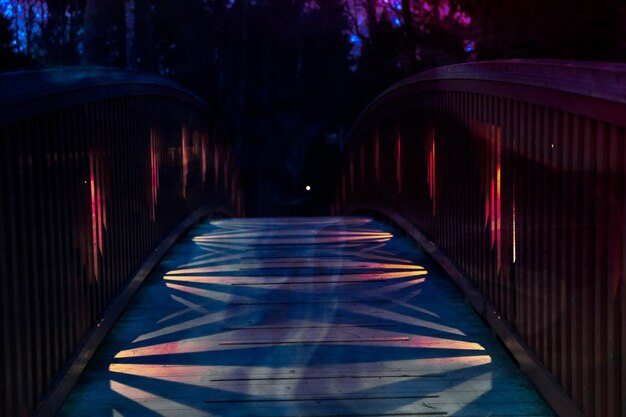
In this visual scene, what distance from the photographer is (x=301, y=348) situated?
4234 mm

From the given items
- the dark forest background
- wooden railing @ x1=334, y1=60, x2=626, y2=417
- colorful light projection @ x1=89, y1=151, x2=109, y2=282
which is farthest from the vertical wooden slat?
the dark forest background

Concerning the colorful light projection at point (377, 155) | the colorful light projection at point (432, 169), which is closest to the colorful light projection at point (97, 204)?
the colorful light projection at point (432, 169)

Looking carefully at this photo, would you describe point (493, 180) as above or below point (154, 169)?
below

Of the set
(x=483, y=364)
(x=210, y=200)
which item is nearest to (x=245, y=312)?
(x=483, y=364)

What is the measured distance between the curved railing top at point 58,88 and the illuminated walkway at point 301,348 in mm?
1287

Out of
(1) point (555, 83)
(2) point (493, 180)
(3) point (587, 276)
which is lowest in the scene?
(3) point (587, 276)

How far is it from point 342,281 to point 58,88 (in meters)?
2.80

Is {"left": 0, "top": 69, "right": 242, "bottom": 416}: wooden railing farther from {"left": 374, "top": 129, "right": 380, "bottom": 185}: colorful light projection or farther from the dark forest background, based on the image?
the dark forest background

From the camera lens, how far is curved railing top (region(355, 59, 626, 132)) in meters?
2.59

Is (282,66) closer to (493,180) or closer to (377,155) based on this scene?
(377,155)

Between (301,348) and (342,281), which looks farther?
(342,281)

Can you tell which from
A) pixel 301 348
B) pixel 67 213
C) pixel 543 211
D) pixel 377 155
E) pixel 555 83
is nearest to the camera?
pixel 555 83

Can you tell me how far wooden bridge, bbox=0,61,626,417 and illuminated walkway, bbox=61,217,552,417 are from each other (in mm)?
15

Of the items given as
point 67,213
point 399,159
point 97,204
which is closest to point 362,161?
point 399,159
